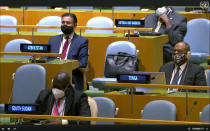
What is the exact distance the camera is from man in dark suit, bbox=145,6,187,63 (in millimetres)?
6645

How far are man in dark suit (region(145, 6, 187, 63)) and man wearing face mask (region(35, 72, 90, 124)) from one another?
9.05 feet

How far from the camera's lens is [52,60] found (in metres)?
5.32

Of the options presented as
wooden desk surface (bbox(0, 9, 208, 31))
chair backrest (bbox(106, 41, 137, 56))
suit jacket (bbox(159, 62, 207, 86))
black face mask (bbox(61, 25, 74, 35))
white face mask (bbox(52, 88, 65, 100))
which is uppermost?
wooden desk surface (bbox(0, 9, 208, 31))

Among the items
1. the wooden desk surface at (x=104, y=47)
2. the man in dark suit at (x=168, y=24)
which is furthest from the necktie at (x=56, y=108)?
the man in dark suit at (x=168, y=24)

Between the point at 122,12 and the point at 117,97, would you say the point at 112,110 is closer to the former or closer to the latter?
the point at 117,97

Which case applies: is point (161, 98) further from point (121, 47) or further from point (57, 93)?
point (121, 47)

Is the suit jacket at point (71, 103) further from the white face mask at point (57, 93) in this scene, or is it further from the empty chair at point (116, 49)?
the empty chair at point (116, 49)

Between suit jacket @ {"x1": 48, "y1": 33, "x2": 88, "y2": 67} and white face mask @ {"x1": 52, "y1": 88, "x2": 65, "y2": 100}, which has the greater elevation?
suit jacket @ {"x1": 48, "y1": 33, "x2": 88, "y2": 67}

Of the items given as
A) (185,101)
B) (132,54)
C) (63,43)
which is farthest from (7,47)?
(185,101)

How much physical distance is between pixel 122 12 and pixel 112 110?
3.90 metres

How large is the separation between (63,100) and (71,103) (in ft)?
0.24

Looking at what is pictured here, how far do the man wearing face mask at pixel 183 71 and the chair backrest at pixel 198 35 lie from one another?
226 cm

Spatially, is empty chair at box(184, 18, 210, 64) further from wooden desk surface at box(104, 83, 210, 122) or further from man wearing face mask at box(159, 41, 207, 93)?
wooden desk surface at box(104, 83, 210, 122)

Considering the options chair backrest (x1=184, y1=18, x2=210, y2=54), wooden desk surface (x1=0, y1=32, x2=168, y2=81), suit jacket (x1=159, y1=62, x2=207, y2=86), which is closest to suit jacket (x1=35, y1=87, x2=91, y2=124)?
suit jacket (x1=159, y1=62, x2=207, y2=86)
